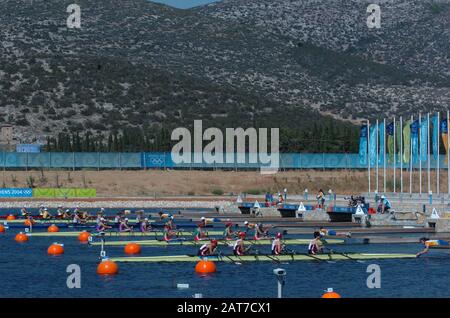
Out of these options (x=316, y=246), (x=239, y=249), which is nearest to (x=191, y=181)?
(x=316, y=246)

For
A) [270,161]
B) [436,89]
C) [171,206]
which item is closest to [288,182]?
[270,161]

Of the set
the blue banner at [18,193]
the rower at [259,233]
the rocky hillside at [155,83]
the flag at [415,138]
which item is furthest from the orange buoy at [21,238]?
the rocky hillside at [155,83]

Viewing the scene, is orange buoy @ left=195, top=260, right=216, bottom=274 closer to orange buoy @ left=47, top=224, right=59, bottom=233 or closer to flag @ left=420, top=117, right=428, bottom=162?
orange buoy @ left=47, top=224, right=59, bottom=233

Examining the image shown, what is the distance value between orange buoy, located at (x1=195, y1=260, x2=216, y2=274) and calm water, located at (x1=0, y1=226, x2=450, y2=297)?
1.11ft

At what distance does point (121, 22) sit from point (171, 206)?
112m

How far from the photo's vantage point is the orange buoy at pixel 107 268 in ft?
145

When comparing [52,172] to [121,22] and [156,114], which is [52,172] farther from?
[121,22]

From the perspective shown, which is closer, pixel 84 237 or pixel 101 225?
pixel 84 237

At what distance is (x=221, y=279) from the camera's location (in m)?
43.1

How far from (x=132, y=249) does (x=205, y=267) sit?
941 cm

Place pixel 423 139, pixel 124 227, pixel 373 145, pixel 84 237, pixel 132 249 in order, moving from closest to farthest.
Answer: pixel 132 249 < pixel 84 237 < pixel 124 227 < pixel 423 139 < pixel 373 145

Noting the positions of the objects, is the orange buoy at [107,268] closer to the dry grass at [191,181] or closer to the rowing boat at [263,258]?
the rowing boat at [263,258]

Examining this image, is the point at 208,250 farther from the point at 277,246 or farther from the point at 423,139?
the point at 423,139

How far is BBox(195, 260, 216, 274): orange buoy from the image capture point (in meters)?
44.8
